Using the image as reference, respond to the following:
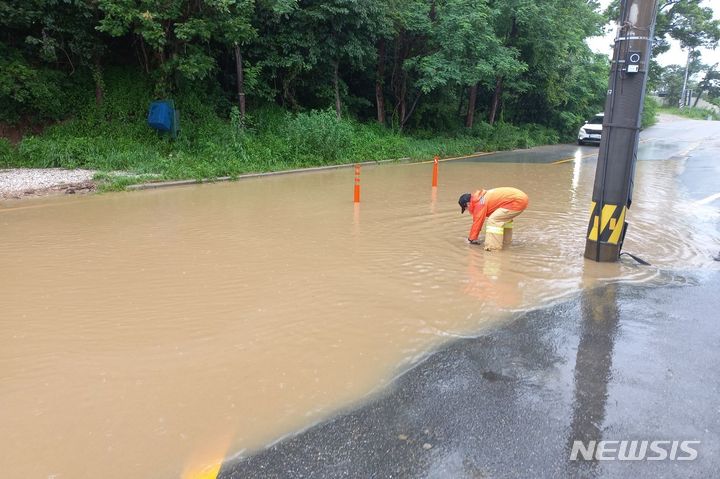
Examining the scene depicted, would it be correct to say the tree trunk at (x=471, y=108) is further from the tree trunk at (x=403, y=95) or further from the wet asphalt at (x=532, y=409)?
the wet asphalt at (x=532, y=409)

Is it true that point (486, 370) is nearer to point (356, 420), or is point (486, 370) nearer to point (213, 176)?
point (356, 420)

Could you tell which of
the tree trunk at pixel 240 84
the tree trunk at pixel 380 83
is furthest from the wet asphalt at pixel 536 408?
the tree trunk at pixel 380 83

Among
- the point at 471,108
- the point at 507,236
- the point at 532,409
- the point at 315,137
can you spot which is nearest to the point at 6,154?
the point at 315,137

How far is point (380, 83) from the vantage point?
23703mm

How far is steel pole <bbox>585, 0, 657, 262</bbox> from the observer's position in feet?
20.9

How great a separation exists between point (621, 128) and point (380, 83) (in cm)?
1805

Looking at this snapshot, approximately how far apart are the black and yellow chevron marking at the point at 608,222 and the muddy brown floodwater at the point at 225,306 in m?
0.41

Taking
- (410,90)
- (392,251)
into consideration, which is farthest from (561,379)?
(410,90)

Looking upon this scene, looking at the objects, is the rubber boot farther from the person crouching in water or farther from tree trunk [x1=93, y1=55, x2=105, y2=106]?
tree trunk [x1=93, y1=55, x2=105, y2=106]

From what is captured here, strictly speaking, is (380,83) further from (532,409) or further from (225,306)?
(532,409)

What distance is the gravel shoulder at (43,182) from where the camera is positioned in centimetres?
1110

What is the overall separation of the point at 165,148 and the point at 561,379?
14381 millimetres

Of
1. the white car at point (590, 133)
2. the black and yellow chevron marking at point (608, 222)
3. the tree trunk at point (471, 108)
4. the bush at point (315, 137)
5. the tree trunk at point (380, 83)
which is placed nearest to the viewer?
the black and yellow chevron marking at point (608, 222)

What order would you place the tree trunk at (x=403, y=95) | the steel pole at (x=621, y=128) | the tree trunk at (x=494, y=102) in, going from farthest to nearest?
the tree trunk at (x=494, y=102) < the tree trunk at (x=403, y=95) < the steel pole at (x=621, y=128)
